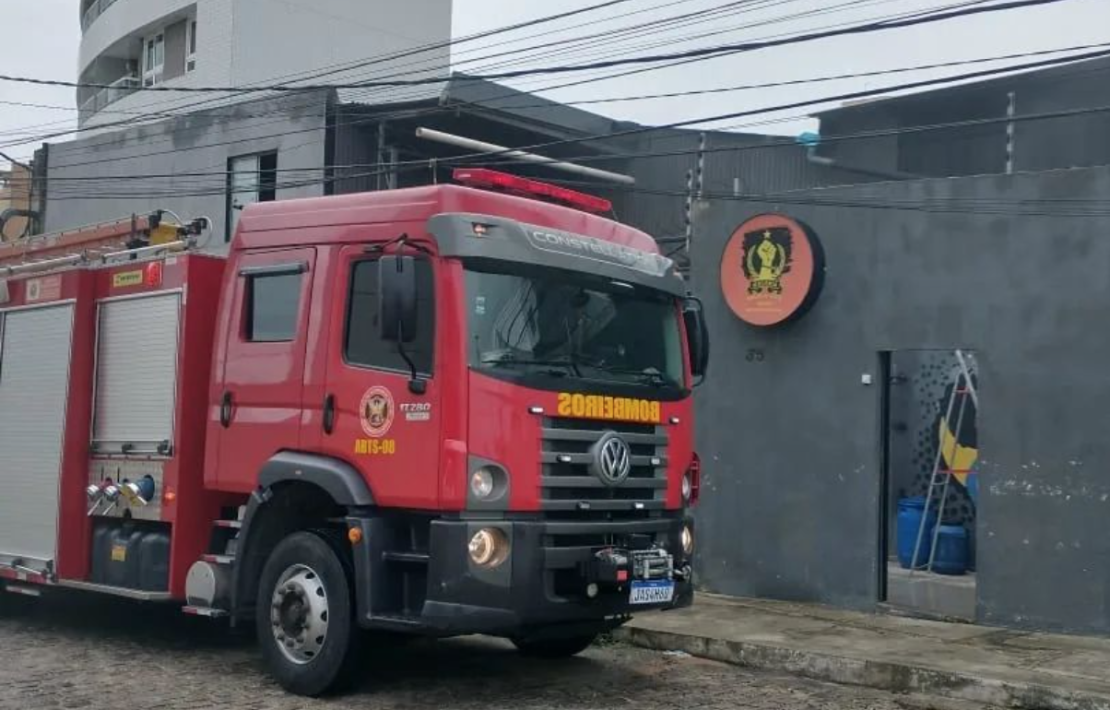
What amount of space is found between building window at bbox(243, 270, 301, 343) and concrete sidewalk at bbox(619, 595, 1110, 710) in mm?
4246

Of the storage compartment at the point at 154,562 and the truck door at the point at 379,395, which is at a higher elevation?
the truck door at the point at 379,395

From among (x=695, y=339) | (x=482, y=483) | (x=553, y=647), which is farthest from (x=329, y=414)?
(x=553, y=647)

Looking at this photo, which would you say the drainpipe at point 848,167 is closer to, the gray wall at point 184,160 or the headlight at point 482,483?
the gray wall at point 184,160

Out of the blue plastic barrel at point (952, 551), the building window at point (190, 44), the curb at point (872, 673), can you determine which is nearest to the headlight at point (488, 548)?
the curb at point (872, 673)

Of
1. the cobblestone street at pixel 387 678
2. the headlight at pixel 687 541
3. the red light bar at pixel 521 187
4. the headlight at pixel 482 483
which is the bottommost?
the cobblestone street at pixel 387 678

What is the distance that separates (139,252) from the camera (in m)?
9.74


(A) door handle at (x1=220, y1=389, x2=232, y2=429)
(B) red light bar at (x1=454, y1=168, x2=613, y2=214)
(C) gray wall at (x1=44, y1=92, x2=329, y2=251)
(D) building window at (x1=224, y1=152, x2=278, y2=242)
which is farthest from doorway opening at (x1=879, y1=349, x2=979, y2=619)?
(D) building window at (x1=224, y1=152, x2=278, y2=242)

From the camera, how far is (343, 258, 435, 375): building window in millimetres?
7637

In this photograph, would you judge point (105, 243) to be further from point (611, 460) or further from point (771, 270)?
point (771, 270)

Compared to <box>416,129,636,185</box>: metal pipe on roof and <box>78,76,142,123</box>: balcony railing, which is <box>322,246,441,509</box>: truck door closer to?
<box>416,129,636,185</box>: metal pipe on roof

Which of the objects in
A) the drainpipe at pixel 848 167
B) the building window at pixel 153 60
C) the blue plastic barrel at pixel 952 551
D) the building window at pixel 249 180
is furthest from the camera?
the building window at pixel 153 60

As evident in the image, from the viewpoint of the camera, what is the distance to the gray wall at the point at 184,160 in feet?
67.4

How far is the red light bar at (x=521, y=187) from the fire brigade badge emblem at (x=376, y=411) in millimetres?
1507

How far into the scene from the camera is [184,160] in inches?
886
